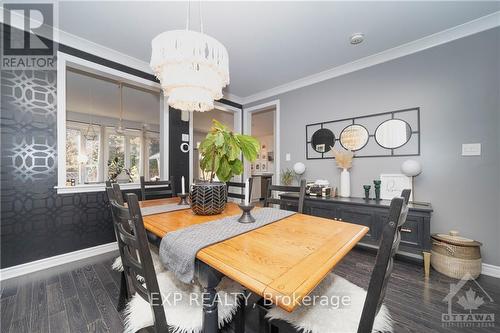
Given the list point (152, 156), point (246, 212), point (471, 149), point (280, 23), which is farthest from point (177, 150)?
point (152, 156)

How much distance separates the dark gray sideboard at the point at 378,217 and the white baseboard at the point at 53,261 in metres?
2.37

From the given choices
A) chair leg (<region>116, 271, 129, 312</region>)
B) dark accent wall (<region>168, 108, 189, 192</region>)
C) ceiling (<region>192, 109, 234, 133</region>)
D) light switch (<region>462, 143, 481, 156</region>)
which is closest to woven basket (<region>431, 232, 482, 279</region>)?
light switch (<region>462, 143, 481, 156</region>)

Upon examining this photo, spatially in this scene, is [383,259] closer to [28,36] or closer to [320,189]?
[320,189]

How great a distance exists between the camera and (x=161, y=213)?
4.67ft

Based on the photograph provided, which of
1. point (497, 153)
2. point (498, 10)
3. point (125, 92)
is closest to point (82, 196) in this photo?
point (125, 92)

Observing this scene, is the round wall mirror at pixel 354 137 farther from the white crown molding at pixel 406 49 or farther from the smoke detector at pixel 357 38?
the smoke detector at pixel 357 38

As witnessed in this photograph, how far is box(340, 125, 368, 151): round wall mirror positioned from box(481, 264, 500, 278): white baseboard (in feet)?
5.55

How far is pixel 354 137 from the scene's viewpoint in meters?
2.76

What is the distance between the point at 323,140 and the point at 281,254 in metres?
2.61

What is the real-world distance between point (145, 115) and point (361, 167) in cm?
554

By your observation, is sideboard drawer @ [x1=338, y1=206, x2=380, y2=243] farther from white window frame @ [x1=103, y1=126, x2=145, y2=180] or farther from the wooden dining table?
white window frame @ [x1=103, y1=126, x2=145, y2=180]

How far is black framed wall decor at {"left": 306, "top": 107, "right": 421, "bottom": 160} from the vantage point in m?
2.36

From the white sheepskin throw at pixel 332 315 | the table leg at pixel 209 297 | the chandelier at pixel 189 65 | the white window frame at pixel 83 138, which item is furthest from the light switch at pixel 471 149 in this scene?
the white window frame at pixel 83 138

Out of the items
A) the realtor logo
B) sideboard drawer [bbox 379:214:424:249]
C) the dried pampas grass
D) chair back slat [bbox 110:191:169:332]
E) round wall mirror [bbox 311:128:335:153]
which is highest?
round wall mirror [bbox 311:128:335:153]
